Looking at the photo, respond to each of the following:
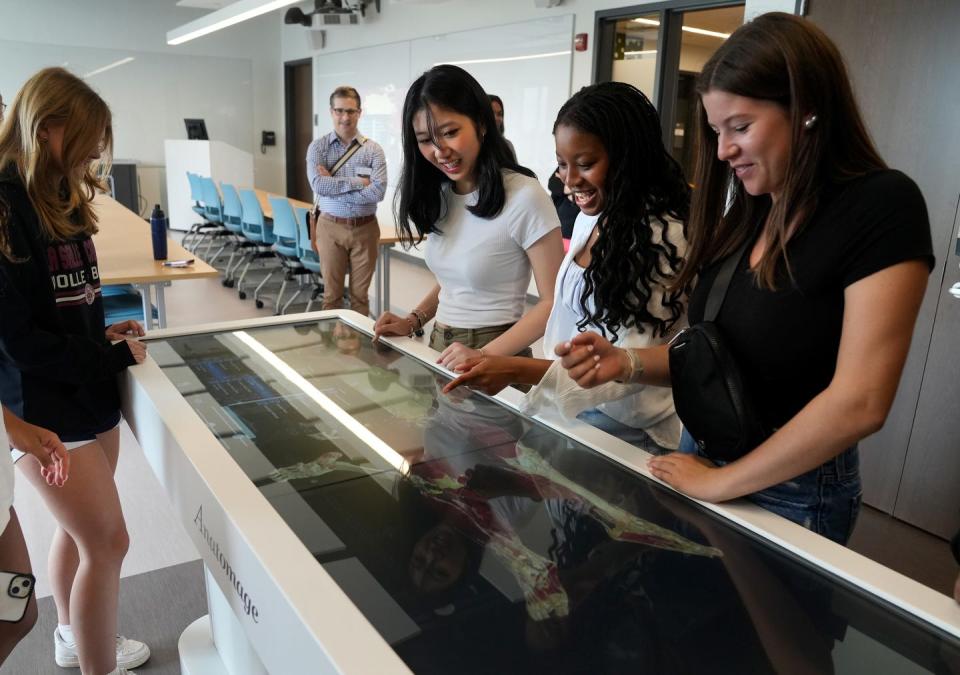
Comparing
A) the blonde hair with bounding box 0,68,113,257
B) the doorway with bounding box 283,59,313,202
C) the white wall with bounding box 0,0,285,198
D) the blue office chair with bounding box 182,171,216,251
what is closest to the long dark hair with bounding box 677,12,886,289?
the blonde hair with bounding box 0,68,113,257

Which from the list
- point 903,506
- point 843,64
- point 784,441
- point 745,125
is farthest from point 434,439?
point 903,506

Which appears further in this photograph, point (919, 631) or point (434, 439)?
point (434, 439)

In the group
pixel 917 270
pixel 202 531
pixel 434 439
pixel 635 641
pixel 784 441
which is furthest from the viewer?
pixel 434 439

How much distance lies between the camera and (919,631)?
2.75 ft

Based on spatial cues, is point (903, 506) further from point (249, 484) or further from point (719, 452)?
point (249, 484)

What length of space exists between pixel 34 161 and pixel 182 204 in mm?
9009

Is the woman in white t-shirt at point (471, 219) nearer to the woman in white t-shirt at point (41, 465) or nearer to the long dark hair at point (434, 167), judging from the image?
the long dark hair at point (434, 167)

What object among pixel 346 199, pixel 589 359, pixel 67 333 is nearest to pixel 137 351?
pixel 67 333

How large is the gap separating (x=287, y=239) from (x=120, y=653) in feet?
14.6

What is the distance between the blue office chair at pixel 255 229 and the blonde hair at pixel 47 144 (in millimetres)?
4593

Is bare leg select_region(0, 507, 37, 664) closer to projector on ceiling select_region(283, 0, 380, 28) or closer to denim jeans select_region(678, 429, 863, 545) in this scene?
denim jeans select_region(678, 429, 863, 545)

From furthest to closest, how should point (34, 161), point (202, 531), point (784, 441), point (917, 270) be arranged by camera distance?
1. point (34, 161)
2. point (202, 531)
3. point (784, 441)
4. point (917, 270)

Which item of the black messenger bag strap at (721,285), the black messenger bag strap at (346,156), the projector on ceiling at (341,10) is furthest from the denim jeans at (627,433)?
the projector on ceiling at (341,10)

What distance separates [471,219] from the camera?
1.88 meters
